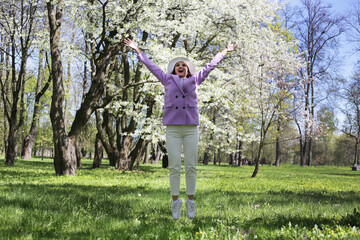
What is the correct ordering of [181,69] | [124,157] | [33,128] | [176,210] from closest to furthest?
[176,210], [181,69], [124,157], [33,128]

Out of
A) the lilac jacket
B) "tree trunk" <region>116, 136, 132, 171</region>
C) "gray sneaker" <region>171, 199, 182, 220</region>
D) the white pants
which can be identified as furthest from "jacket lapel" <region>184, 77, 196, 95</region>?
"tree trunk" <region>116, 136, 132, 171</region>

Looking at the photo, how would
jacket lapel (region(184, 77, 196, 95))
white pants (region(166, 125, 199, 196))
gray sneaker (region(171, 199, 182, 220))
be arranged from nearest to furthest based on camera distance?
1. gray sneaker (region(171, 199, 182, 220))
2. white pants (region(166, 125, 199, 196))
3. jacket lapel (region(184, 77, 196, 95))

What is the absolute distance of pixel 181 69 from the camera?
14.3 ft

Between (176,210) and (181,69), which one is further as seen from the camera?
(181,69)

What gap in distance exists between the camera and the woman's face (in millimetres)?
4359

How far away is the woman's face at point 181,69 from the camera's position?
436 cm

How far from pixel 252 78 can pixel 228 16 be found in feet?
12.8

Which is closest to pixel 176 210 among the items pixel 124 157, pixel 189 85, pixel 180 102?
pixel 180 102

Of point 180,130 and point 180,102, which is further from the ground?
point 180,102

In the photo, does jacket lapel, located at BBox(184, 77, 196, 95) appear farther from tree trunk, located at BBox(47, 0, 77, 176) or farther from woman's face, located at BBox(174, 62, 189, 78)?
tree trunk, located at BBox(47, 0, 77, 176)

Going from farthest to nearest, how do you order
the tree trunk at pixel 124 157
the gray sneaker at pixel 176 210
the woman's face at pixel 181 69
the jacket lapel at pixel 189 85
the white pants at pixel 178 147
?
1. the tree trunk at pixel 124 157
2. the woman's face at pixel 181 69
3. the jacket lapel at pixel 189 85
4. the white pants at pixel 178 147
5. the gray sneaker at pixel 176 210

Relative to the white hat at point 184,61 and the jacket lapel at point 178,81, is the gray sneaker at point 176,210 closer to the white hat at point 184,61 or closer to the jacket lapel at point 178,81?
the jacket lapel at point 178,81

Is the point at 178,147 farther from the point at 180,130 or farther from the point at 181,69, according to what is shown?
the point at 181,69

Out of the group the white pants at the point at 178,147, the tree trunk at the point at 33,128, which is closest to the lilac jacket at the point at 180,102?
the white pants at the point at 178,147
